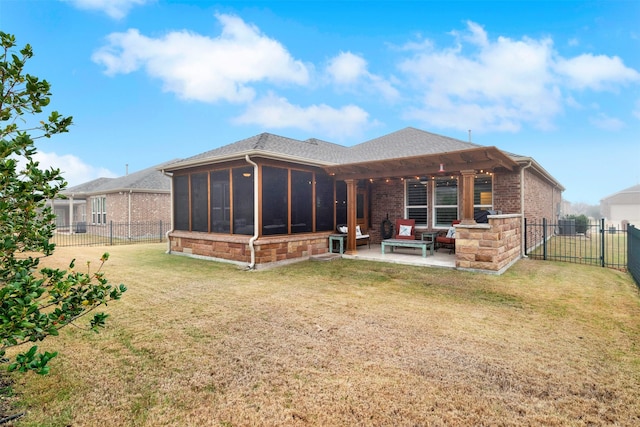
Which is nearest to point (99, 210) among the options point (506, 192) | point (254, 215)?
point (254, 215)

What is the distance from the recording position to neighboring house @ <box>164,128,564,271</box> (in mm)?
7629

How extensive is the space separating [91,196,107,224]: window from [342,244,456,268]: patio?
17.3 metres

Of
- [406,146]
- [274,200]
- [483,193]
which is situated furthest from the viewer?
[406,146]

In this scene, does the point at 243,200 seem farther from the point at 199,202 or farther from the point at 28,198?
the point at 28,198

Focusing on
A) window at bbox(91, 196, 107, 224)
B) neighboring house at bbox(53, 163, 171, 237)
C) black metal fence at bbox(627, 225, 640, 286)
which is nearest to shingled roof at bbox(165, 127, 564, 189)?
black metal fence at bbox(627, 225, 640, 286)

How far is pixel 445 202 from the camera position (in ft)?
34.8

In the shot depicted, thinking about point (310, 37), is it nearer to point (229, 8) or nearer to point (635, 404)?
point (229, 8)

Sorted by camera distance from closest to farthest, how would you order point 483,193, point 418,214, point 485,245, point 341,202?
point 485,245 < point 483,193 < point 341,202 < point 418,214

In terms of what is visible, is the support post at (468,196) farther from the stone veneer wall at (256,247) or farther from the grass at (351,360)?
the stone veneer wall at (256,247)

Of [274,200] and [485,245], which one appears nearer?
[485,245]

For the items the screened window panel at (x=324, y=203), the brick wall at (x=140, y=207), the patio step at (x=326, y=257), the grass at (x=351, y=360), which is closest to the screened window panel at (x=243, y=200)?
the patio step at (x=326, y=257)

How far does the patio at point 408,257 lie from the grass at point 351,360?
234 cm

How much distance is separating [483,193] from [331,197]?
4.90 metres

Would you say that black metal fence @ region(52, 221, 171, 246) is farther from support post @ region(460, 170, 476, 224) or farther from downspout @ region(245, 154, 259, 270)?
support post @ region(460, 170, 476, 224)
